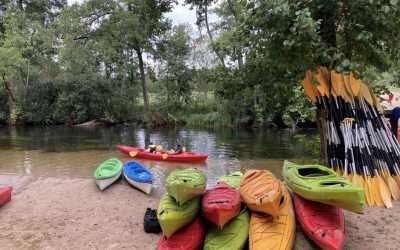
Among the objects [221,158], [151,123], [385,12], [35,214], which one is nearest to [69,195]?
[35,214]

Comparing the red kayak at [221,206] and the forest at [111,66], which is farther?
the forest at [111,66]

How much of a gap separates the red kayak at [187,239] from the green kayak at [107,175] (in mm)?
3179

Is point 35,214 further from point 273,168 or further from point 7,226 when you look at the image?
point 273,168

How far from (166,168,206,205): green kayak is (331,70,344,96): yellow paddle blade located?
3029 millimetres

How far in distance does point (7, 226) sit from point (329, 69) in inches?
219

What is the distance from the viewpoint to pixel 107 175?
7.83 meters

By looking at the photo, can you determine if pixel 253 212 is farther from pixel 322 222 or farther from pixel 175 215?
pixel 175 215

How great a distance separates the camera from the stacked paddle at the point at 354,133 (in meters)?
6.23

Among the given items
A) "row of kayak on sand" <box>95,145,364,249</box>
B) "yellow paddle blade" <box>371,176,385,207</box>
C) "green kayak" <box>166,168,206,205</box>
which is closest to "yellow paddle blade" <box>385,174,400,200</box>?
"yellow paddle blade" <box>371,176,385,207</box>

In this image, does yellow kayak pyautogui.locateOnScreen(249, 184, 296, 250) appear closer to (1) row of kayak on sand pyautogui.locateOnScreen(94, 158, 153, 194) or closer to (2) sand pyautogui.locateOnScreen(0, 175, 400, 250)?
(2) sand pyautogui.locateOnScreen(0, 175, 400, 250)

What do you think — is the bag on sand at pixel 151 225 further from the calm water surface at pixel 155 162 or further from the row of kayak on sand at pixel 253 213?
the calm water surface at pixel 155 162

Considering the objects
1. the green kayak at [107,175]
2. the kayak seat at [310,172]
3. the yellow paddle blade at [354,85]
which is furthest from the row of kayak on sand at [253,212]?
the green kayak at [107,175]

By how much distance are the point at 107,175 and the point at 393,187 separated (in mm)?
5160

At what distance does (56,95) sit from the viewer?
101ft
